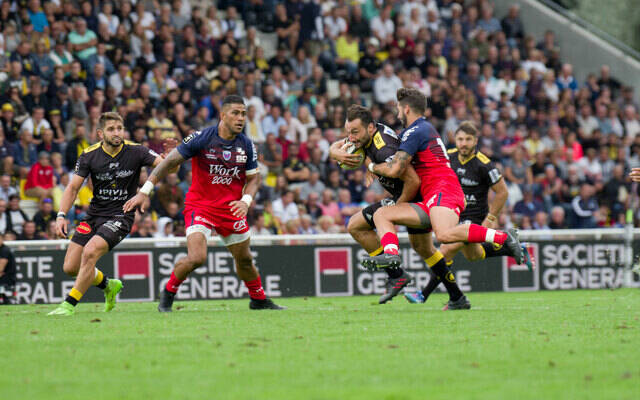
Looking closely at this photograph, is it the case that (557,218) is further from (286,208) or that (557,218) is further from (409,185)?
(409,185)

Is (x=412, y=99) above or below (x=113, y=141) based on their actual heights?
above

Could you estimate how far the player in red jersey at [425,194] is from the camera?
10.4 meters

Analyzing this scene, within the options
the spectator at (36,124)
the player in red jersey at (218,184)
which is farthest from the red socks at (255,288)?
the spectator at (36,124)

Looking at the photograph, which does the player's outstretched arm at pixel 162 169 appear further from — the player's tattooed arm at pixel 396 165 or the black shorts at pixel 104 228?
the player's tattooed arm at pixel 396 165

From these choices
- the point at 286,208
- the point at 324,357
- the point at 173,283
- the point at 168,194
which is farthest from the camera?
the point at 286,208

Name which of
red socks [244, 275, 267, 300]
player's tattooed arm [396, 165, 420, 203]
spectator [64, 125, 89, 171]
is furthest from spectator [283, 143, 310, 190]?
player's tattooed arm [396, 165, 420, 203]

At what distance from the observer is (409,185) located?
10.7m

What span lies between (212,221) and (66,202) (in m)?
1.63

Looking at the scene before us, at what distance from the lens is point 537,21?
1097 inches

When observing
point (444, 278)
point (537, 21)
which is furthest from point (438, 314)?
point (537, 21)

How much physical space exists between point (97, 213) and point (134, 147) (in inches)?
34.5

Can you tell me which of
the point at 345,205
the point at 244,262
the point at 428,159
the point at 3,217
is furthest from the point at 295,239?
the point at 428,159

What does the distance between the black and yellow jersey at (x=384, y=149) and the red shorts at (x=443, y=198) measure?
1.17 ft

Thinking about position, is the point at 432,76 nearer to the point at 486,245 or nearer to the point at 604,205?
the point at 604,205
